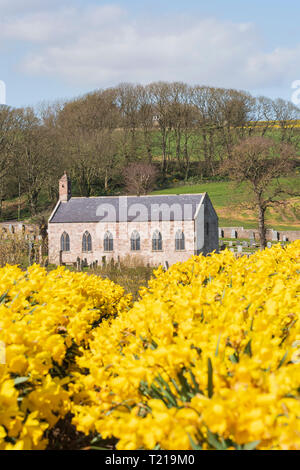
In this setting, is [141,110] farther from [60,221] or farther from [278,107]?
[60,221]

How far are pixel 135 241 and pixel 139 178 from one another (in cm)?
2713

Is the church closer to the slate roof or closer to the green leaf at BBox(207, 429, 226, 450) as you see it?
the slate roof

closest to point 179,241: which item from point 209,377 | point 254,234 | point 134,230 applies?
point 134,230

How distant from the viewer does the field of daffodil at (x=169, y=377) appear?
2.27 meters

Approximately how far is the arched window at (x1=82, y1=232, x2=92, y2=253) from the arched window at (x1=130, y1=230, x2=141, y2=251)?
371 centimetres

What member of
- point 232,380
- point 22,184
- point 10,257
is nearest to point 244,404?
point 232,380

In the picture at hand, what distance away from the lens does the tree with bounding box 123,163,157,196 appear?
58812 millimetres

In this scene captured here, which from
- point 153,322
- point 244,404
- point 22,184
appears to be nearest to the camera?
point 244,404

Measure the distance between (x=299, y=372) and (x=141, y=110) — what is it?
69678 mm

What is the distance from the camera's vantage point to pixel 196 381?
293 centimetres

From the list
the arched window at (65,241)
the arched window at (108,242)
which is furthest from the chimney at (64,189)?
the arched window at (108,242)

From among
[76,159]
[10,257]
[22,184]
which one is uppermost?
[76,159]

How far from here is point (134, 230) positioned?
33.8 metres

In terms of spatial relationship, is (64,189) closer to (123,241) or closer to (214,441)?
(123,241)
